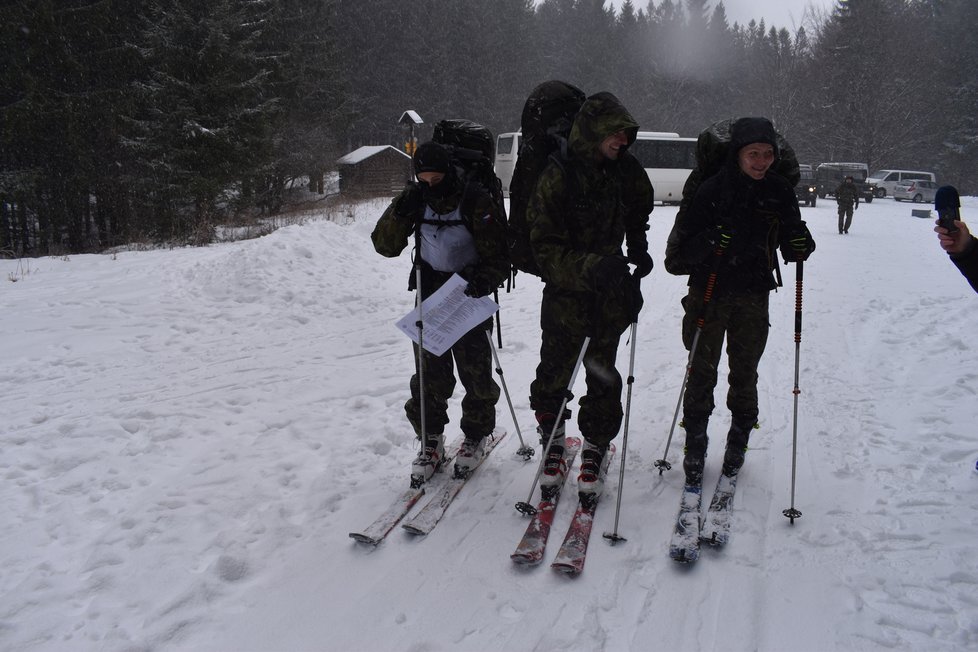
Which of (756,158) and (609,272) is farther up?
(756,158)

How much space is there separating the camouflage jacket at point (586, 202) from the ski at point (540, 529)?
130 centimetres

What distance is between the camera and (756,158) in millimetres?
3453

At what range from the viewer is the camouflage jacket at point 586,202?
3.29 meters

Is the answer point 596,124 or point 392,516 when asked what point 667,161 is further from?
point 392,516

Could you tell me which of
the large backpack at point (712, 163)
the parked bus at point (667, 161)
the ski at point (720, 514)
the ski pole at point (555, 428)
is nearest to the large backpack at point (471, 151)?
the ski pole at point (555, 428)

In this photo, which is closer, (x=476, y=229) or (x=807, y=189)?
(x=476, y=229)

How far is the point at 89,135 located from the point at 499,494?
20.4 m

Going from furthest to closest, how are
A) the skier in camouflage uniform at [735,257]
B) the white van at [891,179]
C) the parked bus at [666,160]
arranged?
the white van at [891,179]
the parked bus at [666,160]
the skier in camouflage uniform at [735,257]

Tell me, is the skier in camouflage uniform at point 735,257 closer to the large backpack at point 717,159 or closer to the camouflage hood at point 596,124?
the large backpack at point 717,159

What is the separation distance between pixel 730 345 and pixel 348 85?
124ft

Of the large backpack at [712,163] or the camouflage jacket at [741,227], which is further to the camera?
the large backpack at [712,163]

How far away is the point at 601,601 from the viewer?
2898mm

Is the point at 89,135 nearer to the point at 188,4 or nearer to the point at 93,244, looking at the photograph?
the point at 93,244

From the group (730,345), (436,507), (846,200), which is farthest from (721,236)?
(846,200)
